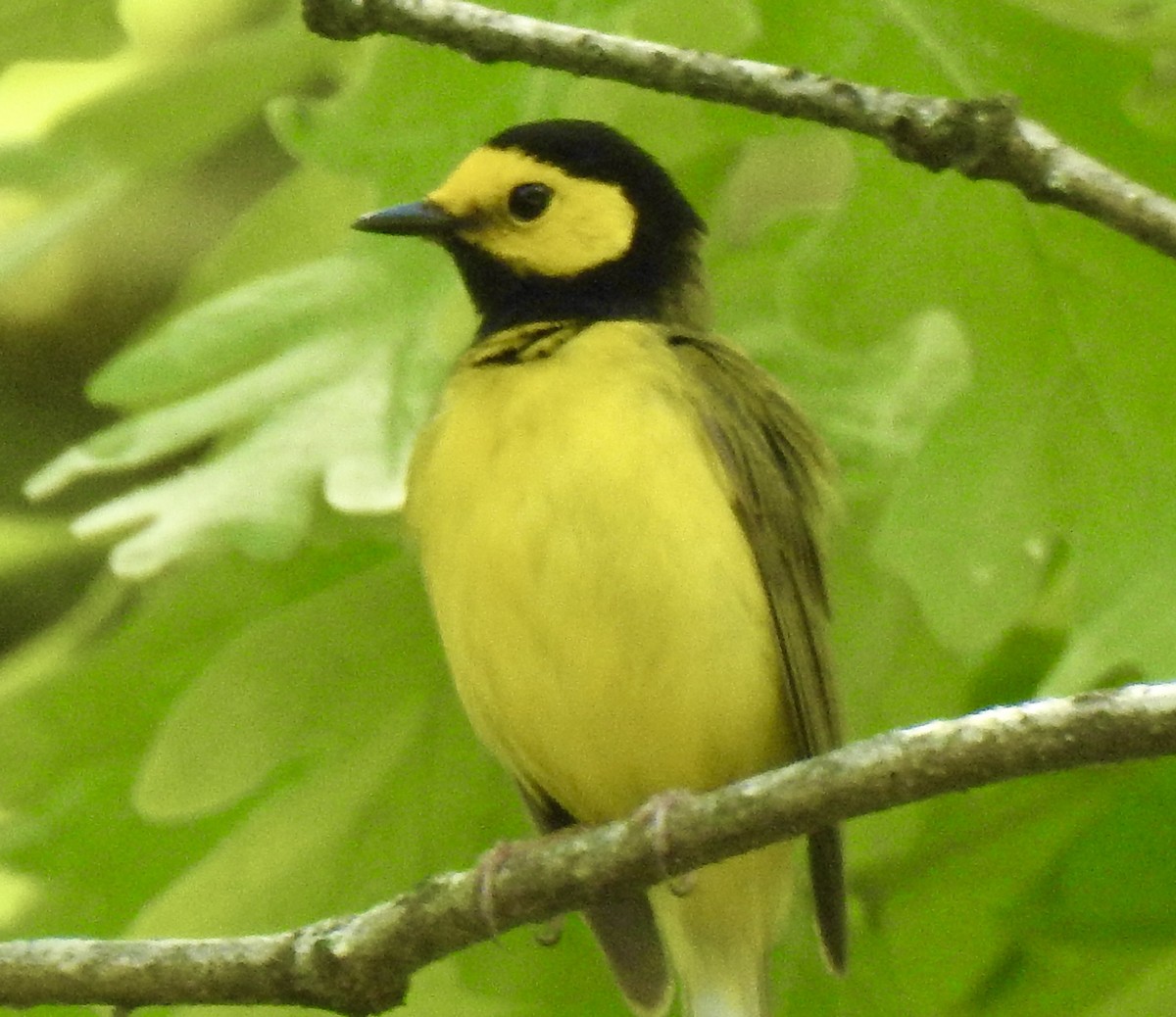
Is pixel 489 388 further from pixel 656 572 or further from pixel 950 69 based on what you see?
pixel 950 69

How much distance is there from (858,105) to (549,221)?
0.70 m

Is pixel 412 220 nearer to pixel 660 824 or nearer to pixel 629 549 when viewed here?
pixel 629 549

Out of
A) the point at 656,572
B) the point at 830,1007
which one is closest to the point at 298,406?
the point at 656,572

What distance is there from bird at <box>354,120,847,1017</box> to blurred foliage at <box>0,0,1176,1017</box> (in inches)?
2.4

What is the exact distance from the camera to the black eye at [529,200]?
2.59 meters

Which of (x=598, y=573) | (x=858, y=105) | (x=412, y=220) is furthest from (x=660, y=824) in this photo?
(x=412, y=220)

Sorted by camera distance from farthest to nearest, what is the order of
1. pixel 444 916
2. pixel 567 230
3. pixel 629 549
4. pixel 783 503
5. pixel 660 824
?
pixel 567 230 < pixel 783 503 < pixel 629 549 < pixel 444 916 < pixel 660 824

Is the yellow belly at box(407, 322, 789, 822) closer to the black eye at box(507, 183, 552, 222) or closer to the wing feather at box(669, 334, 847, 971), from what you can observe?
the wing feather at box(669, 334, 847, 971)

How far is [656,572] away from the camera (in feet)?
7.15

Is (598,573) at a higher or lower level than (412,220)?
lower

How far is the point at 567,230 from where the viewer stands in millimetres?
2613

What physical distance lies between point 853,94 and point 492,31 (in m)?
0.38

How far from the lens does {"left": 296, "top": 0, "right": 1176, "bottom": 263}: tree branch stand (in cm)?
194

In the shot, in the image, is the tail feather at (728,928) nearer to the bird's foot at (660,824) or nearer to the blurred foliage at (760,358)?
the blurred foliage at (760,358)
